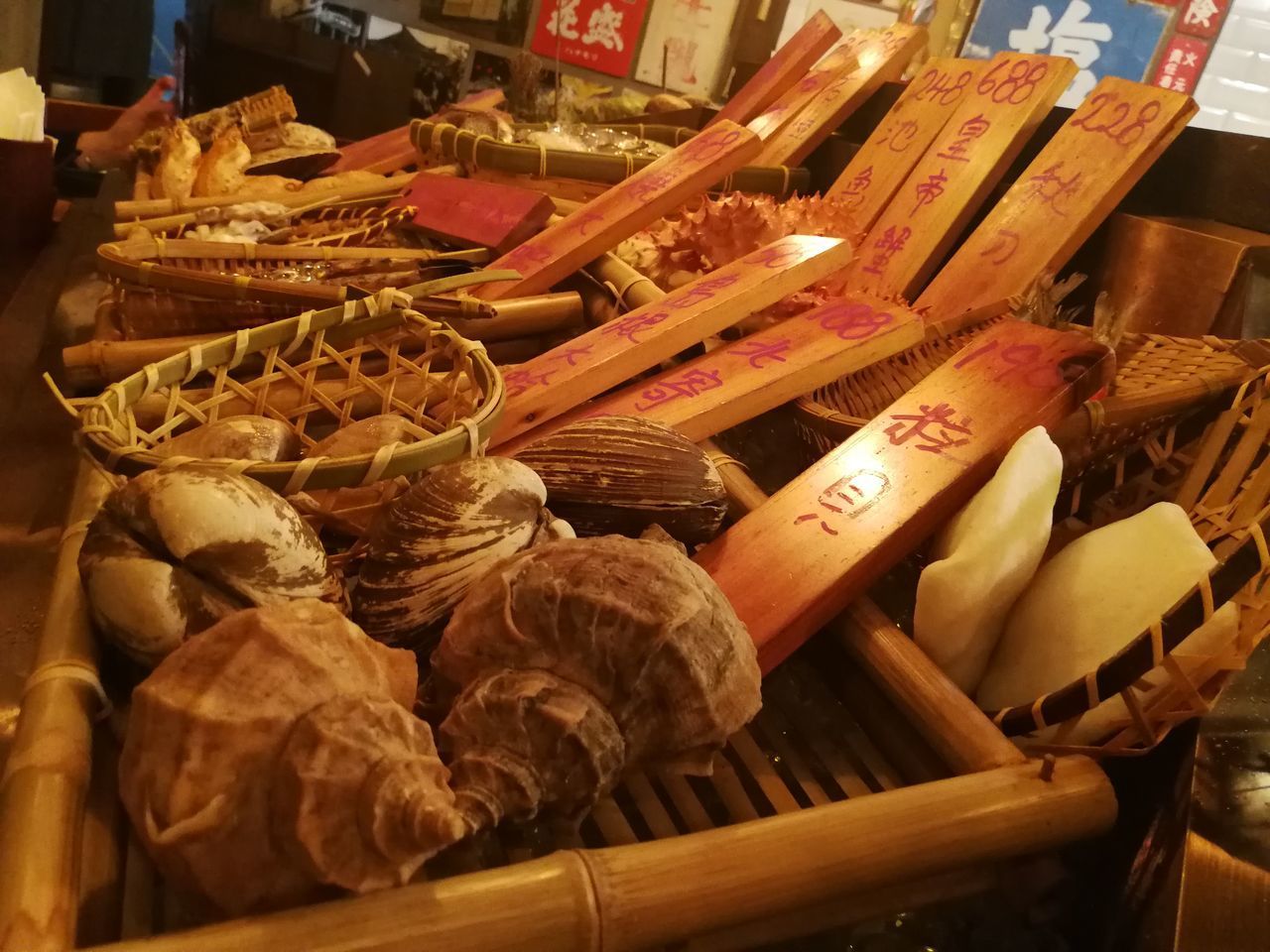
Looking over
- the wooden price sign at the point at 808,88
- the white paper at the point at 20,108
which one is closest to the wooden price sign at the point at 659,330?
the wooden price sign at the point at 808,88

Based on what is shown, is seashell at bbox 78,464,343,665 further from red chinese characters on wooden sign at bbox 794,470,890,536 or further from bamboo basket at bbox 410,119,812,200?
bamboo basket at bbox 410,119,812,200

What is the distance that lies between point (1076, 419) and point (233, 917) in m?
1.03

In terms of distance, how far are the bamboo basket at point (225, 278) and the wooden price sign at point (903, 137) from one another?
35.9 inches

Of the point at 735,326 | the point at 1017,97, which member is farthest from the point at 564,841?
the point at 1017,97

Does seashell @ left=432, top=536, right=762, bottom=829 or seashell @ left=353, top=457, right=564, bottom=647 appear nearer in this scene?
seashell @ left=432, top=536, right=762, bottom=829

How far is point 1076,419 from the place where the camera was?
3.57ft

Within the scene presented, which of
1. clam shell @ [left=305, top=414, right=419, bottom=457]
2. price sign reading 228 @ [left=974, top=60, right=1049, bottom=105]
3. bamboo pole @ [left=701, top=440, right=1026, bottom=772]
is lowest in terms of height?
bamboo pole @ [left=701, top=440, right=1026, bottom=772]

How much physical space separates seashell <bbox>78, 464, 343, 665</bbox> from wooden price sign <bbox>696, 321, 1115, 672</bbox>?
1.57 feet

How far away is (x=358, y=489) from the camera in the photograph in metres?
1.05

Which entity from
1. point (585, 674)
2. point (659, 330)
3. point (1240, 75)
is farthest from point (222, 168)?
point (1240, 75)

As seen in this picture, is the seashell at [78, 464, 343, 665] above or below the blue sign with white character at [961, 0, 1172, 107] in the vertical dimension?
below

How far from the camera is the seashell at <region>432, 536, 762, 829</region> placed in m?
0.67

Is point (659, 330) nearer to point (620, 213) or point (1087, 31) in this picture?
point (620, 213)

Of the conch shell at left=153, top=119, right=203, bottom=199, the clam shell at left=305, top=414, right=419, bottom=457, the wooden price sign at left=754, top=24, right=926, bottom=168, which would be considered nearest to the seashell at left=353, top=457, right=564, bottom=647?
the clam shell at left=305, top=414, right=419, bottom=457
